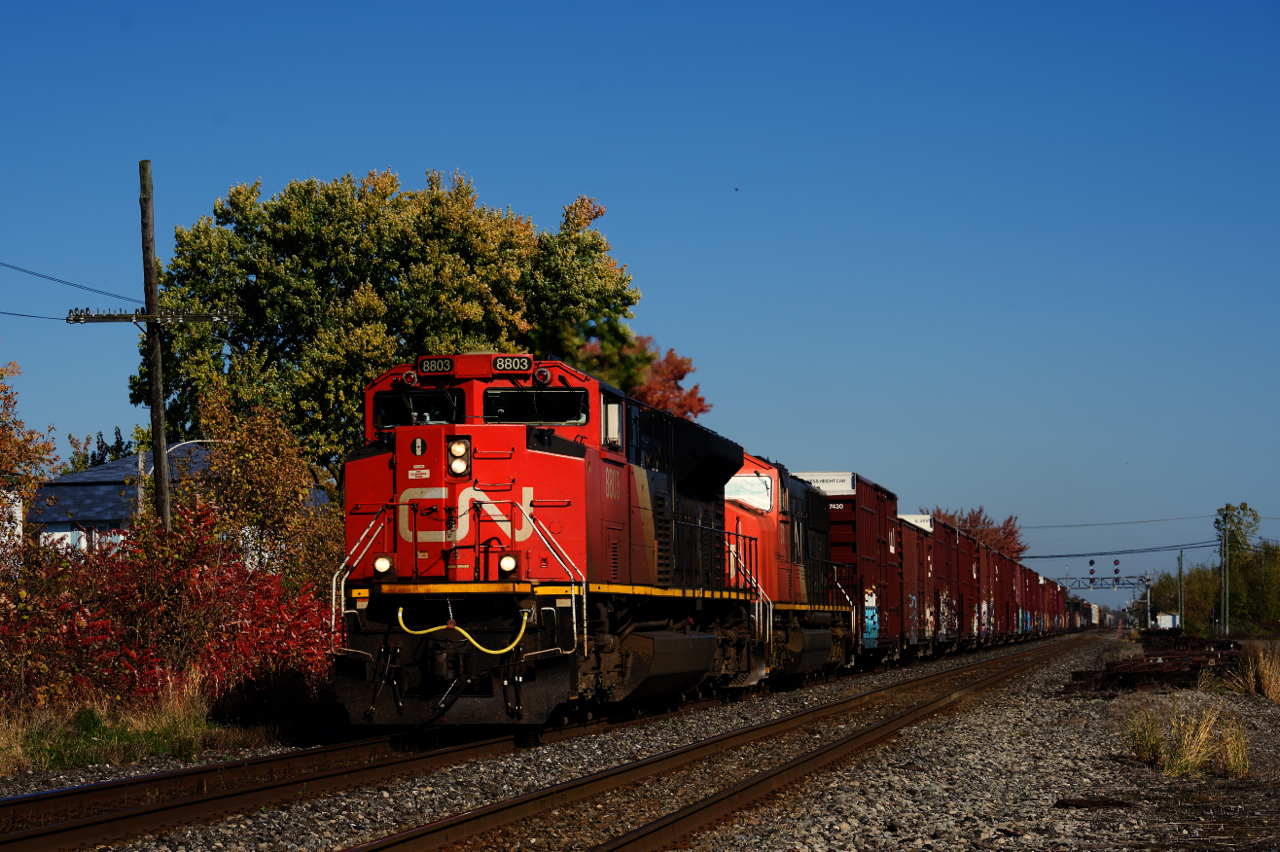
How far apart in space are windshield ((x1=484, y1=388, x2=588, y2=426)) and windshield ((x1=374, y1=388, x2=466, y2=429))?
328 millimetres

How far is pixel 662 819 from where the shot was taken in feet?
26.8

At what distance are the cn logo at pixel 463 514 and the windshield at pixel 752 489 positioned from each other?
26.8 ft

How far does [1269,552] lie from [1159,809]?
93418 millimetres

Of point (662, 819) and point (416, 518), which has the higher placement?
point (416, 518)

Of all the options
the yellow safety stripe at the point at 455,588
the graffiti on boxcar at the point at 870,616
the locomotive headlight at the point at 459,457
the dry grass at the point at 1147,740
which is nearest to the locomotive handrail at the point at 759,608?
the dry grass at the point at 1147,740

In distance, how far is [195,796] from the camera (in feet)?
29.3

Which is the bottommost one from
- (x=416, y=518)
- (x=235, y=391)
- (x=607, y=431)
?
(x=416, y=518)

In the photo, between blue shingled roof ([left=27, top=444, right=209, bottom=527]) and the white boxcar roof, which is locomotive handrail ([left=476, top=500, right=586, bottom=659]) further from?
blue shingled roof ([left=27, top=444, right=209, bottom=527])

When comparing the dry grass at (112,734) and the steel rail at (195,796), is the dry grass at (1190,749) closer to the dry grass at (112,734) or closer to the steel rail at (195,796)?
the steel rail at (195,796)

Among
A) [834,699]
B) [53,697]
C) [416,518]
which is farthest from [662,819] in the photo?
[834,699]

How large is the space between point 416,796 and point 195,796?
1658mm

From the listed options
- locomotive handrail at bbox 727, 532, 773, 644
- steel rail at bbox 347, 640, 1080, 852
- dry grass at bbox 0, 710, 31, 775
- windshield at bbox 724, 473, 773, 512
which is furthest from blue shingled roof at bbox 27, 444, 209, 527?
steel rail at bbox 347, 640, 1080, 852

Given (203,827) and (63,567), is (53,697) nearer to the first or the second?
(63,567)

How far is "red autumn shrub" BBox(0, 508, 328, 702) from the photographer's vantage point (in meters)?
14.7
